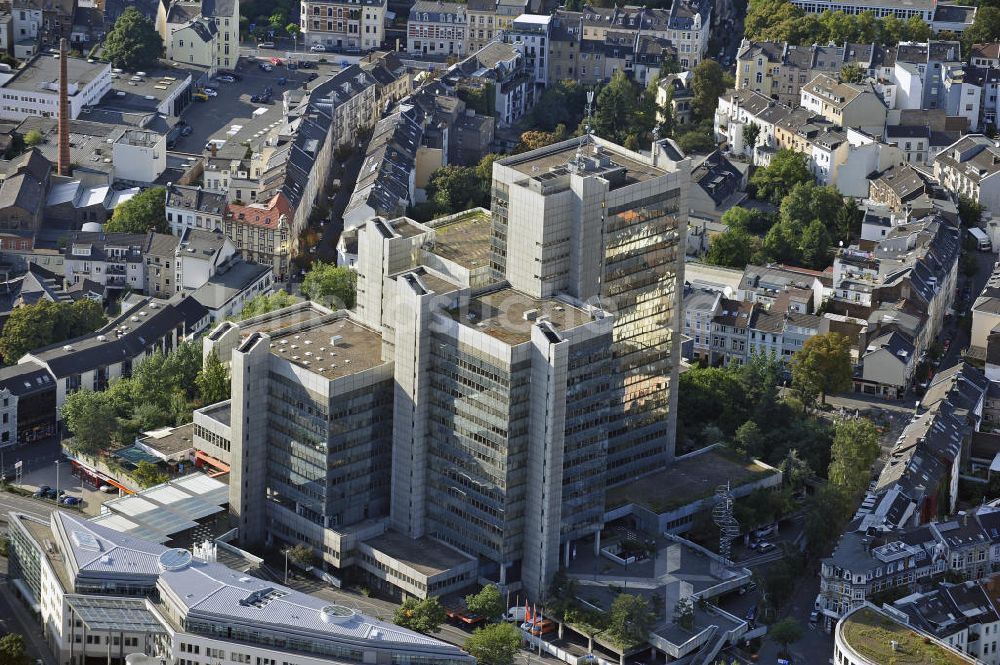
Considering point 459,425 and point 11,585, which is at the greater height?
point 459,425

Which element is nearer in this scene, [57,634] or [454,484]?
[57,634]

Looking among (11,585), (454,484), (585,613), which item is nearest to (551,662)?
(585,613)

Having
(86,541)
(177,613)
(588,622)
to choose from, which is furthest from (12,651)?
(588,622)

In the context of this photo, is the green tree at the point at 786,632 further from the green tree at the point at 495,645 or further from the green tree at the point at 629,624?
the green tree at the point at 495,645

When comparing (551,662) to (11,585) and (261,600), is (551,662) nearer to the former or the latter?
(261,600)

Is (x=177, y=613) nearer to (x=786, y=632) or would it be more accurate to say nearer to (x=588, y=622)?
(x=588, y=622)
